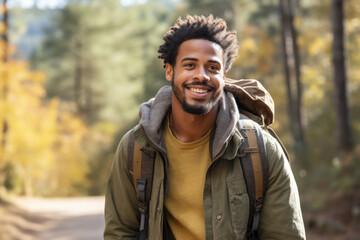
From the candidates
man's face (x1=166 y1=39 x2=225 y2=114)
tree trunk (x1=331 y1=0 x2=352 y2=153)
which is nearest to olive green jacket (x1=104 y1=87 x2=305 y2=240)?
man's face (x1=166 y1=39 x2=225 y2=114)

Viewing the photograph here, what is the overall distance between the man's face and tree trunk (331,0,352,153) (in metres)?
9.36

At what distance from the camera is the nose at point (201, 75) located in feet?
9.53

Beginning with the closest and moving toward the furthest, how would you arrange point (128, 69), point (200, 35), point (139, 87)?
point (200, 35)
point (128, 69)
point (139, 87)

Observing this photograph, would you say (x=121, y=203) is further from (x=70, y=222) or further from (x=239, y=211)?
(x=70, y=222)

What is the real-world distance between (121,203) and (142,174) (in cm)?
27

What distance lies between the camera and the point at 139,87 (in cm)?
4266

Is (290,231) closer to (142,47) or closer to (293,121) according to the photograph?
(293,121)

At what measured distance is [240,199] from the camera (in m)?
2.78

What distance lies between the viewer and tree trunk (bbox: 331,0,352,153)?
11.6 m

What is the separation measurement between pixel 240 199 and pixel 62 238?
10.5m

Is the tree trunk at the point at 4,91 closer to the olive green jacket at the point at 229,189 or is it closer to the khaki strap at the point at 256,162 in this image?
the olive green jacket at the point at 229,189

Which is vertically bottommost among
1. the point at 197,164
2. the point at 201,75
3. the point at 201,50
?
the point at 197,164

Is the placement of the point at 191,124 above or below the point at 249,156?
above

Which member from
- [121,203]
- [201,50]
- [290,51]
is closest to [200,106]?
[201,50]
